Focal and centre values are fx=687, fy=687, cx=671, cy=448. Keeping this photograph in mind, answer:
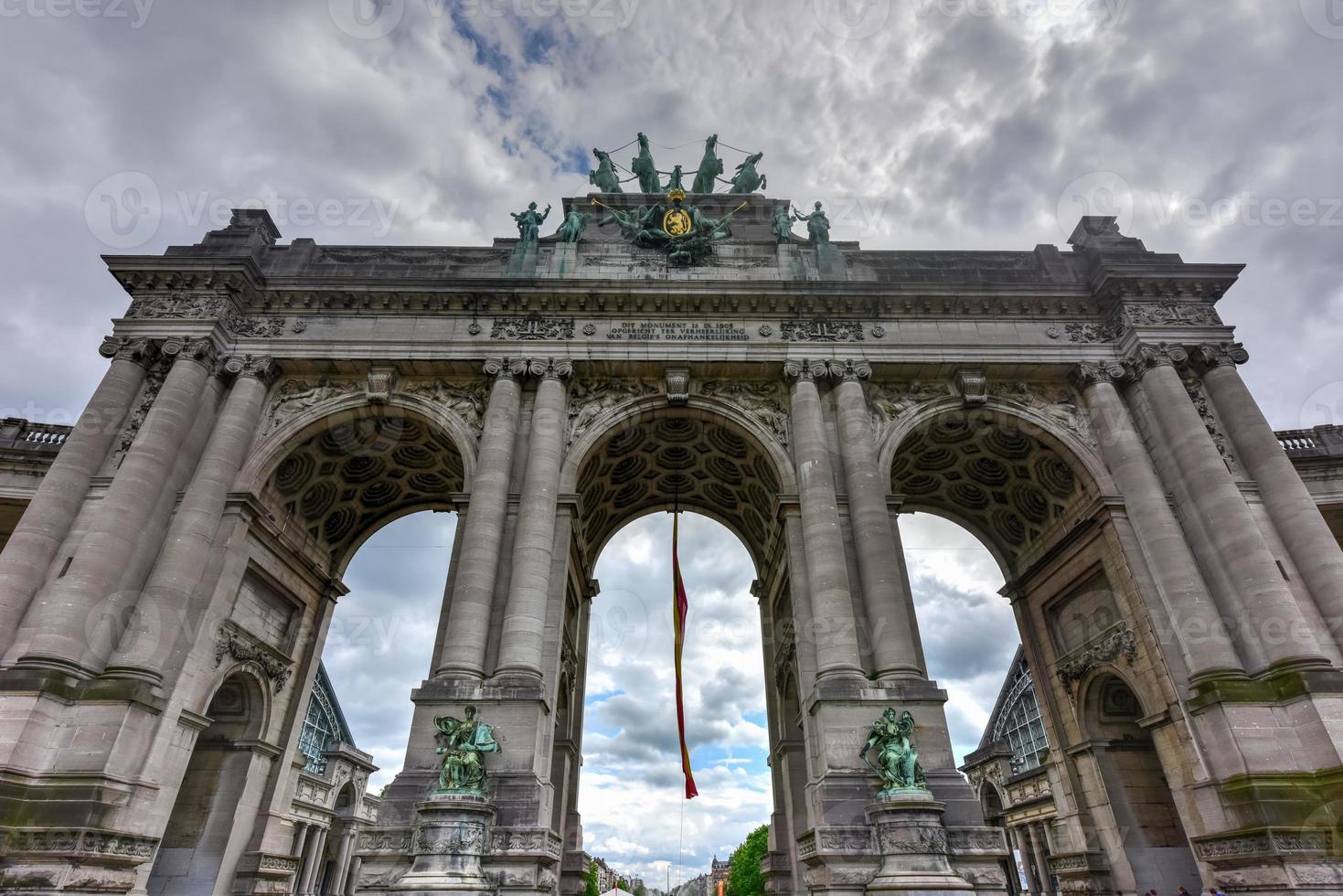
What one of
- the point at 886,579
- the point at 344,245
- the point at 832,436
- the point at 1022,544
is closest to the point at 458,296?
the point at 344,245

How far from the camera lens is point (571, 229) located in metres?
24.4

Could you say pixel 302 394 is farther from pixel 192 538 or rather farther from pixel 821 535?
pixel 821 535

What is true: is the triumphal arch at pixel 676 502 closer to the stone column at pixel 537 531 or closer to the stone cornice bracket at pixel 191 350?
the stone column at pixel 537 531

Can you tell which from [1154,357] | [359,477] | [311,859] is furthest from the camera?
[311,859]

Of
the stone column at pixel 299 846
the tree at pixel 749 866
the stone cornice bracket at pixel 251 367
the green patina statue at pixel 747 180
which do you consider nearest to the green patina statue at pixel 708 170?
the green patina statue at pixel 747 180

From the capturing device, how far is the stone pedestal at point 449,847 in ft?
40.0

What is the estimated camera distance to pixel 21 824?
1361 centimetres

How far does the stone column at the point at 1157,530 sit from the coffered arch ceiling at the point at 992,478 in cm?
124

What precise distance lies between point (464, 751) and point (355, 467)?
1349 cm

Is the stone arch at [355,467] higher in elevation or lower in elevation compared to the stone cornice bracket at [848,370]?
lower

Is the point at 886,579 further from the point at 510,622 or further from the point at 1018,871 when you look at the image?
the point at 1018,871

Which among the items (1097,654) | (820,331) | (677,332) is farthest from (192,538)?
(1097,654)

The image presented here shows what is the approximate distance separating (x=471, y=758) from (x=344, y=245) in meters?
18.6

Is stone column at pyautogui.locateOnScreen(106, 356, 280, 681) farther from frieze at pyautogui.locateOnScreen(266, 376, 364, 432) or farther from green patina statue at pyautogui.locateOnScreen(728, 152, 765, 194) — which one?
green patina statue at pyautogui.locateOnScreen(728, 152, 765, 194)
